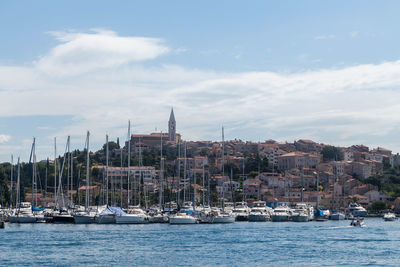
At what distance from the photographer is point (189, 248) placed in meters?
39.6

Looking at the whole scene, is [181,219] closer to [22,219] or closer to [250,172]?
[22,219]

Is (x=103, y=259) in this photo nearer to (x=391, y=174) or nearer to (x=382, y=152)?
(x=391, y=174)

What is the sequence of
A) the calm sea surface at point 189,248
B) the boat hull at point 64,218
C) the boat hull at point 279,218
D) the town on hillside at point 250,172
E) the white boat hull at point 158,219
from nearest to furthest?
the calm sea surface at point 189,248
the boat hull at point 64,218
the white boat hull at point 158,219
the boat hull at point 279,218
the town on hillside at point 250,172

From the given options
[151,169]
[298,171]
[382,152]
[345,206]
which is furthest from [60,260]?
[382,152]

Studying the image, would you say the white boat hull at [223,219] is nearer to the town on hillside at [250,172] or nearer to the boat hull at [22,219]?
the boat hull at [22,219]

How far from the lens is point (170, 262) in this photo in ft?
107

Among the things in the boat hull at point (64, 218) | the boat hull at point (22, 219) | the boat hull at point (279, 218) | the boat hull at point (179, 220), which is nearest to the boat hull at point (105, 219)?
the boat hull at point (64, 218)

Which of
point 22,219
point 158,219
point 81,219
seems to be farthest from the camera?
point 158,219

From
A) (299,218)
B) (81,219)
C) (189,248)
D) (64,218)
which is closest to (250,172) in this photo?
(299,218)

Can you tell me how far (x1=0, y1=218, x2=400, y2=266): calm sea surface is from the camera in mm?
32969

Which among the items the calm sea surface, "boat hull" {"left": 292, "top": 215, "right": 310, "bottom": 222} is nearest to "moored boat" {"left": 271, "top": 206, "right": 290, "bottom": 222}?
"boat hull" {"left": 292, "top": 215, "right": 310, "bottom": 222}

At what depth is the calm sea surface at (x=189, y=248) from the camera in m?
33.0

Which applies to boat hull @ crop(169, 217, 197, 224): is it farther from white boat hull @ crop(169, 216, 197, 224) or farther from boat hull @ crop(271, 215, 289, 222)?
boat hull @ crop(271, 215, 289, 222)

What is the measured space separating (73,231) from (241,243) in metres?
Result: 16.2
